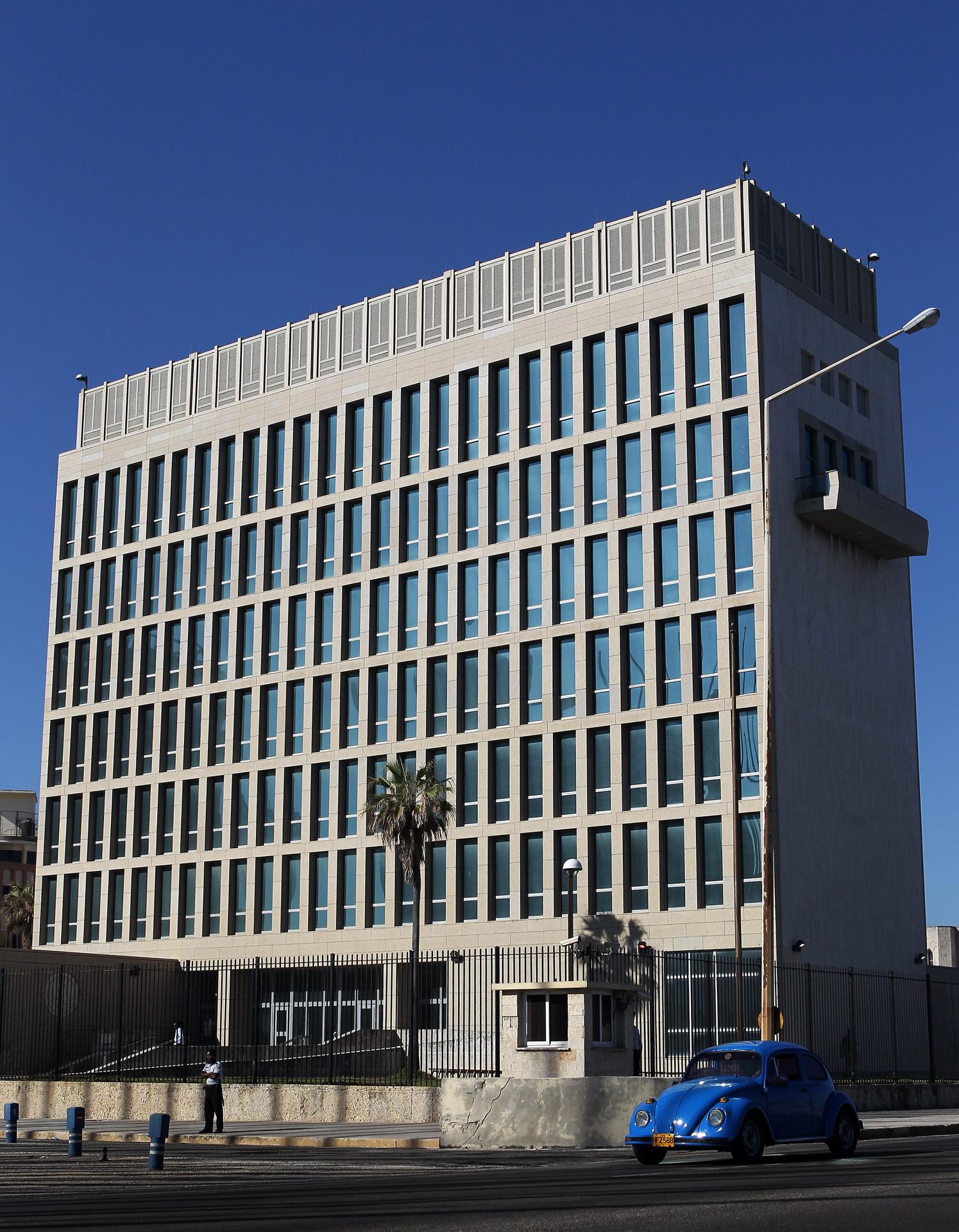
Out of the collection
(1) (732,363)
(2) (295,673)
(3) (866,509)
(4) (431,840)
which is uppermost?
(1) (732,363)

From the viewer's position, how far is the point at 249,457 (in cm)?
6888

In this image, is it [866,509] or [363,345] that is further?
[363,345]

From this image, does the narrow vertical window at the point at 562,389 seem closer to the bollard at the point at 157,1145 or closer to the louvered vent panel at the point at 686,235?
the louvered vent panel at the point at 686,235

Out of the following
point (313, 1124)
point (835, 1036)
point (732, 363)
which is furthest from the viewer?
point (732, 363)

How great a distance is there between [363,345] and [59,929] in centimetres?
2880

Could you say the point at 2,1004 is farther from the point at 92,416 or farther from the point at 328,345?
the point at 92,416

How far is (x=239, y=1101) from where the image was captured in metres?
35.1

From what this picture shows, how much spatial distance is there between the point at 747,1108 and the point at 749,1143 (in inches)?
17.9

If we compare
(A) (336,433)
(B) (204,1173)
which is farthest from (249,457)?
(B) (204,1173)

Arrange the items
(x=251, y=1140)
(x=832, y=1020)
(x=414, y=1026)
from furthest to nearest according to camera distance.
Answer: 1. (x=832, y=1020)
2. (x=414, y=1026)
3. (x=251, y=1140)

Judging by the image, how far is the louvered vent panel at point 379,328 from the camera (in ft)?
214

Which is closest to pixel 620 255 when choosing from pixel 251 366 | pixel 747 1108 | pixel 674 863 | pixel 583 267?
pixel 583 267

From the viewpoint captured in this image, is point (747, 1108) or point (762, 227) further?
point (762, 227)

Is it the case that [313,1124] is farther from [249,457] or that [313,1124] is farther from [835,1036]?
[249,457]
